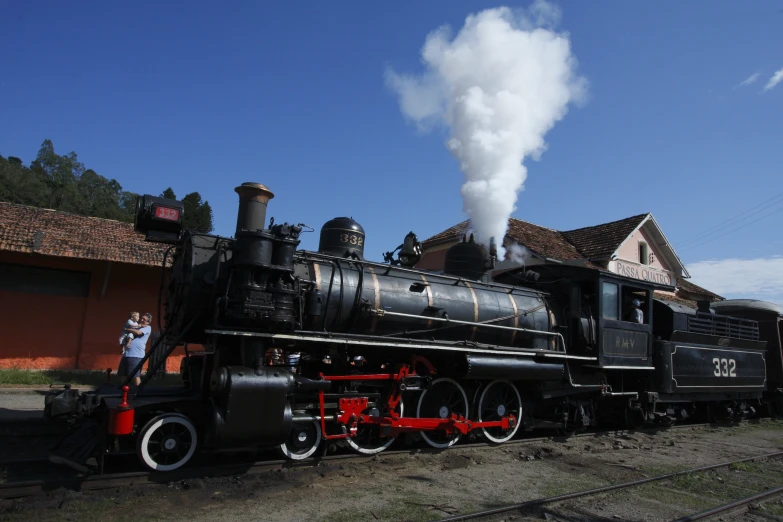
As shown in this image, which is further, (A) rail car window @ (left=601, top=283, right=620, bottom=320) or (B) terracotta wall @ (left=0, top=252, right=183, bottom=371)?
(B) terracotta wall @ (left=0, top=252, right=183, bottom=371)

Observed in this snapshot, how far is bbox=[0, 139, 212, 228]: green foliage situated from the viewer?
158ft

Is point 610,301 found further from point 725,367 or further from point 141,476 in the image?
point 141,476

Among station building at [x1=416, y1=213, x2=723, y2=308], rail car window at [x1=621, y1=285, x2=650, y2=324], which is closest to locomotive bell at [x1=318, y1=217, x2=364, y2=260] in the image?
rail car window at [x1=621, y1=285, x2=650, y2=324]

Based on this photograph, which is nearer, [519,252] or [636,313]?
[636,313]

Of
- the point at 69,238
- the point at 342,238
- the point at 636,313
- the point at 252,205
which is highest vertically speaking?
the point at 69,238

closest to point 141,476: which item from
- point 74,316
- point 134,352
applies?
point 134,352

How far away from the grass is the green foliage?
26.8 meters

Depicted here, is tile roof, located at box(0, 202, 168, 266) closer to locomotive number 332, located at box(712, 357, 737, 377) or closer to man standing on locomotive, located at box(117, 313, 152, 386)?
man standing on locomotive, located at box(117, 313, 152, 386)

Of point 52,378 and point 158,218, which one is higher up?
point 158,218

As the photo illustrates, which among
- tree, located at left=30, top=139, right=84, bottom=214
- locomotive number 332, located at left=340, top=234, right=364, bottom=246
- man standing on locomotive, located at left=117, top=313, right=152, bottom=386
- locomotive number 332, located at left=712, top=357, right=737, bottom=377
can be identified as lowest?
man standing on locomotive, located at left=117, top=313, right=152, bottom=386

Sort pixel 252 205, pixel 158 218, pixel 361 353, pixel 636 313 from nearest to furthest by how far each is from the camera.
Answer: pixel 158 218 → pixel 361 353 → pixel 252 205 → pixel 636 313

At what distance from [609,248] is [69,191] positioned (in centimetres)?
6169

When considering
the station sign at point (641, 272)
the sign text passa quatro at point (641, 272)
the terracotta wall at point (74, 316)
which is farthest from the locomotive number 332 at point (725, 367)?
the terracotta wall at point (74, 316)

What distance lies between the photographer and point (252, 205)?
7.63 m
